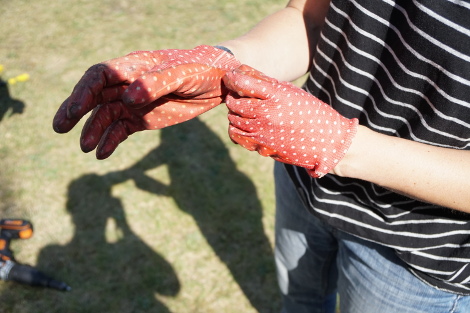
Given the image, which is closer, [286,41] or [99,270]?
[286,41]

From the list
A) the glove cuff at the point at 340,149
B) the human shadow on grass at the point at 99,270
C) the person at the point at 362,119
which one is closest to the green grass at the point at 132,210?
the human shadow on grass at the point at 99,270

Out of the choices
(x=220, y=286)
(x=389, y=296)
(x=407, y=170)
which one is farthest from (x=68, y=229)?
(x=407, y=170)

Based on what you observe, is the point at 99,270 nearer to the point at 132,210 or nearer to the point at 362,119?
the point at 132,210

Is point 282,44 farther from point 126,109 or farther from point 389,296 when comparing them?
point 389,296

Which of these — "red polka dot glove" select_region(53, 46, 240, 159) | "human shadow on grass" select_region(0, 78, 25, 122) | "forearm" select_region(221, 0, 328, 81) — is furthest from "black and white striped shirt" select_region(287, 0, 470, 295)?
"human shadow on grass" select_region(0, 78, 25, 122)

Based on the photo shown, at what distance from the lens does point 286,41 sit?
152 centimetres

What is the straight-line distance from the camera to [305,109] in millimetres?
1143

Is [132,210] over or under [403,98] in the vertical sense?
under

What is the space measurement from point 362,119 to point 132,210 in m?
2.30

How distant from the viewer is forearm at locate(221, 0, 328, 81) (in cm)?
148

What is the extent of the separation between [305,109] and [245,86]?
164 millimetres

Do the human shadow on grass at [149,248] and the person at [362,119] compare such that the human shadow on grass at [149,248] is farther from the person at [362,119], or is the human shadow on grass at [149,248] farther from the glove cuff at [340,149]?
the glove cuff at [340,149]

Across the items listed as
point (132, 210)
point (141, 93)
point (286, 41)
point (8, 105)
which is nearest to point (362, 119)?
point (286, 41)

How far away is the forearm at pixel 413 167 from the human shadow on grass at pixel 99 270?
1.99 meters
